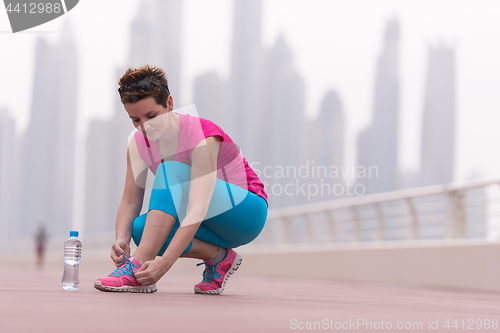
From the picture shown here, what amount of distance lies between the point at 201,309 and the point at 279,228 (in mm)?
6763

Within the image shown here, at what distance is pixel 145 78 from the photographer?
1987 millimetres

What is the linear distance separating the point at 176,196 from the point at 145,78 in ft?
1.43

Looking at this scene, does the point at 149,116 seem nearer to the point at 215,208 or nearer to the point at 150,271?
the point at 215,208

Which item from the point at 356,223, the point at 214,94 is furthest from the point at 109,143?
the point at 356,223

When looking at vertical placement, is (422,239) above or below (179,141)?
below

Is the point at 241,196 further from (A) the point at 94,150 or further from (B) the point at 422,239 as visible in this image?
(A) the point at 94,150

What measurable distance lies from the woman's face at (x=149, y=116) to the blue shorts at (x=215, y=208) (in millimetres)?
136

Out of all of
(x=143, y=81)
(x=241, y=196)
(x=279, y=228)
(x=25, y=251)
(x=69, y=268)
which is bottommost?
(x=25, y=251)

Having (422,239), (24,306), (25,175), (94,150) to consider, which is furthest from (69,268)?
(25,175)

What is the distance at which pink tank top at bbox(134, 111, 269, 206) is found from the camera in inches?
79.3

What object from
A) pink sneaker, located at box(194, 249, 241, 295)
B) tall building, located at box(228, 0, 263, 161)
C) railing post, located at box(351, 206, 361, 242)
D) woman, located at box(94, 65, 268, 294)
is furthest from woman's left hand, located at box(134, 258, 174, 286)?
tall building, located at box(228, 0, 263, 161)

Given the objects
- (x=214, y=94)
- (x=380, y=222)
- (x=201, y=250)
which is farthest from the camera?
(x=214, y=94)

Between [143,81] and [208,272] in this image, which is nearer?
[143,81]

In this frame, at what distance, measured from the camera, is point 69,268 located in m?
2.23
